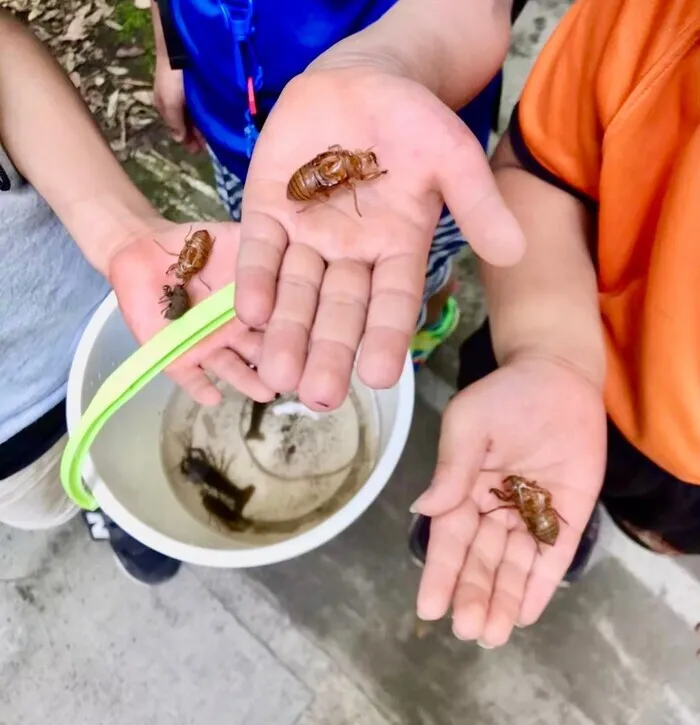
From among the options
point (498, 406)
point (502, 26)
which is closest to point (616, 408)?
point (498, 406)

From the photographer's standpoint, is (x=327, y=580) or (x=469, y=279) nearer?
(x=327, y=580)

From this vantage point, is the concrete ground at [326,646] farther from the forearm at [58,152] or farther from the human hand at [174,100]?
the human hand at [174,100]

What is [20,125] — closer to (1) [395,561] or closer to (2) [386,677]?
(1) [395,561]

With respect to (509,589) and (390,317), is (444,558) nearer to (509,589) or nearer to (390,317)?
(509,589)

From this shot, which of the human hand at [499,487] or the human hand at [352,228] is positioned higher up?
the human hand at [352,228]


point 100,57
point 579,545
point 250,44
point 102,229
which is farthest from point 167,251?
point 100,57

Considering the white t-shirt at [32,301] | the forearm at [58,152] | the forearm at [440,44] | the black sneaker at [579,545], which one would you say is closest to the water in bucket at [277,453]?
the black sneaker at [579,545]

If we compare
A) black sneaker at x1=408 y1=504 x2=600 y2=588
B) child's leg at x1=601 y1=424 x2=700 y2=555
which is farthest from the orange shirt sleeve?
black sneaker at x1=408 y1=504 x2=600 y2=588
